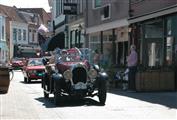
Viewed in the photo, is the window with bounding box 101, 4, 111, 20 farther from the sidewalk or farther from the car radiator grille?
the car radiator grille

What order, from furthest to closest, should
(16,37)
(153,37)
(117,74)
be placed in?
(16,37)
(153,37)
(117,74)

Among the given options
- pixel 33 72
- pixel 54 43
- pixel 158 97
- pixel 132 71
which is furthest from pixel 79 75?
pixel 54 43

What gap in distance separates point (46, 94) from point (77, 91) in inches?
104

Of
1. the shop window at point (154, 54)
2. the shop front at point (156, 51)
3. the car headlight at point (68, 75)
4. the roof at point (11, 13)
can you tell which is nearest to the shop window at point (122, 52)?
the shop front at point (156, 51)

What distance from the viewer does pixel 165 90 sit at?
19.4 metres

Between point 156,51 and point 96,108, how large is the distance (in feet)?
31.3

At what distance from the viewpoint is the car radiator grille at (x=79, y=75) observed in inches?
608

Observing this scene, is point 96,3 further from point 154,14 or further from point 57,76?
point 57,76

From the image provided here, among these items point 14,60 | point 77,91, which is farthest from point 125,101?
point 14,60

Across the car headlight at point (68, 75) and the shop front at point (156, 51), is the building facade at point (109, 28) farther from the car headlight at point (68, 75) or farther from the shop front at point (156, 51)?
the car headlight at point (68, 75)

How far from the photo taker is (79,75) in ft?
50.9

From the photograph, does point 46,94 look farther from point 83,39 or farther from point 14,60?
point 14,60

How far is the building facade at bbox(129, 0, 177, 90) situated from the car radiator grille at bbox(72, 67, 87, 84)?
14.2 feet

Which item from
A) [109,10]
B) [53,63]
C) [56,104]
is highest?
[109,10]
